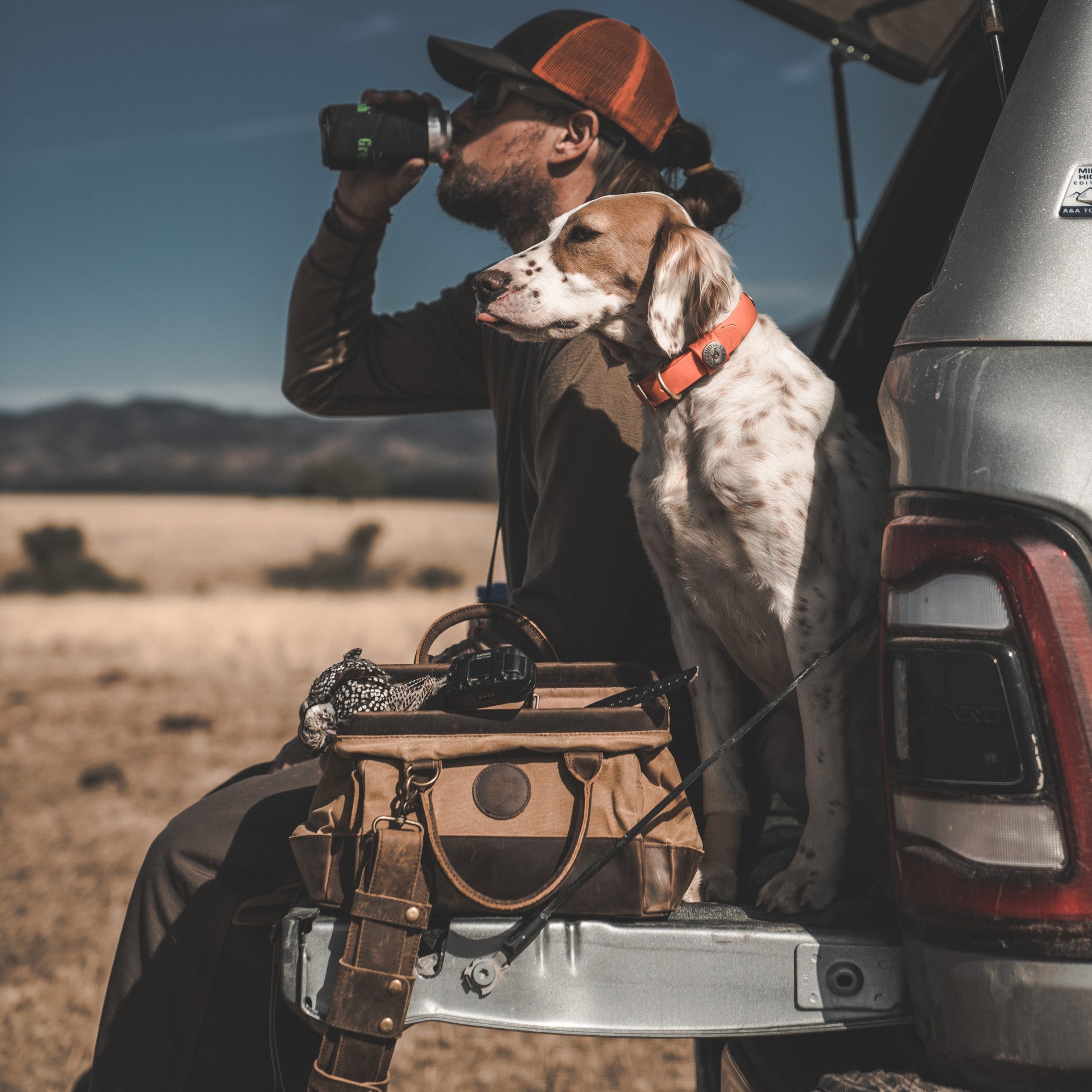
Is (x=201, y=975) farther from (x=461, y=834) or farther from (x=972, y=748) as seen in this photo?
(x=972, y=748)

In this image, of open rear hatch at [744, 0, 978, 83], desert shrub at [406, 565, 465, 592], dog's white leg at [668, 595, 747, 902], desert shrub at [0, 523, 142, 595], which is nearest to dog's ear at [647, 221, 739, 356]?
dog's white leg at [668, 595, 747, 902]

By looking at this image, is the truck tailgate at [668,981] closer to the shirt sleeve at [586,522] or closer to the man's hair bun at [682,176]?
the shirt sleeve at [586,522]

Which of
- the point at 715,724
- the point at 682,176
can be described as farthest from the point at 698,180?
the point at 715,724

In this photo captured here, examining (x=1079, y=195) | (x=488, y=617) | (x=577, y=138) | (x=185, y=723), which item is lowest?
(x=185, y=723)

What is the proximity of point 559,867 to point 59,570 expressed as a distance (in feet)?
99.7

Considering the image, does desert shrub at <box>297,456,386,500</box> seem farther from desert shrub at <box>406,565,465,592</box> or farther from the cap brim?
the cap brim

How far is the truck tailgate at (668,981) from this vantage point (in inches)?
51.6

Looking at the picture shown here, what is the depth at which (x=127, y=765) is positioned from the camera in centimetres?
677

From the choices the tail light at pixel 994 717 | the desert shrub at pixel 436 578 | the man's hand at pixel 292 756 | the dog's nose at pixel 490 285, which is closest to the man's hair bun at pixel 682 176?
the dog's nose at pixel 490 285

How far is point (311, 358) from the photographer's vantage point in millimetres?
3100

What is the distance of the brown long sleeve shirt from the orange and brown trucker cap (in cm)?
56

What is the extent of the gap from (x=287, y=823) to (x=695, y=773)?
987 mm

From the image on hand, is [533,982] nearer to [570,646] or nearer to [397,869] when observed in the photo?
[397,869]

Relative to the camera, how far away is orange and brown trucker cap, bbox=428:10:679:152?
2645mm
